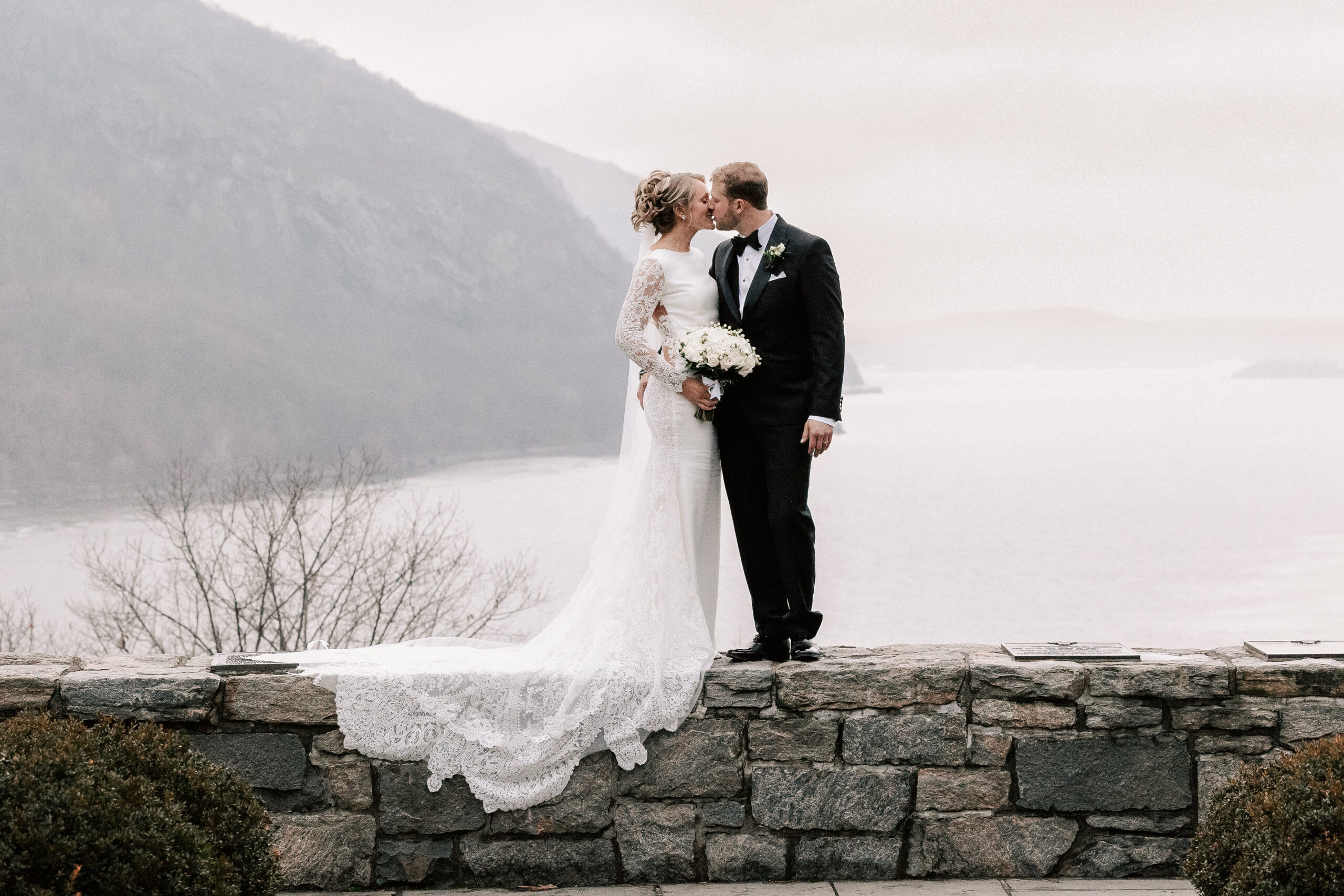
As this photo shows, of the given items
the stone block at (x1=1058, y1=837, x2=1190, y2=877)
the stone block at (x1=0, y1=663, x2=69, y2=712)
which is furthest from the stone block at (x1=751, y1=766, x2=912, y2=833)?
the stone block at (x1=0, y1=663, x2=69, y2=712)

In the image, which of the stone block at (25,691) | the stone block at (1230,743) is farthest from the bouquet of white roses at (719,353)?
the stone block at (25,691)

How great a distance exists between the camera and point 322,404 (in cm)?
4119

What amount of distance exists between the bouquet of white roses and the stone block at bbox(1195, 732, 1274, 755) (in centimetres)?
177

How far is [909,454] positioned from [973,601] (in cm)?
1091

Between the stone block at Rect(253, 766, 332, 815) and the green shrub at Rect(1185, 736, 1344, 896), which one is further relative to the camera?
the stone block at Rect(253, 766, 332, 815)

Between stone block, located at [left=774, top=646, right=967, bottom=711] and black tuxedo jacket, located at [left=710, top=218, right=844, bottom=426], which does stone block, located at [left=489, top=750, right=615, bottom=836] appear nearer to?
stone block, located at [left=774, top=646, right=967, bottom=711]

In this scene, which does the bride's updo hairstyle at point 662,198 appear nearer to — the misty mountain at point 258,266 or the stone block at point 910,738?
the stone block at point 910,738

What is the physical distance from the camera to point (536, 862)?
12.0 ft

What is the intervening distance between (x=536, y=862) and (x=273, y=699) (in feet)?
3.05

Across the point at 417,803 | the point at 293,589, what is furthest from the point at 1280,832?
the point at 293,589

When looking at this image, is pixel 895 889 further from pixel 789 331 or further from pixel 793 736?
pixel 789 331

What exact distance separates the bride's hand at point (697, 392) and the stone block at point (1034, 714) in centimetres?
126

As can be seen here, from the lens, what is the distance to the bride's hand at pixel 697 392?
3.72 meters

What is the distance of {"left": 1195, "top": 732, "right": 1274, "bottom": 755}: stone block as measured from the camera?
12.0 ft
